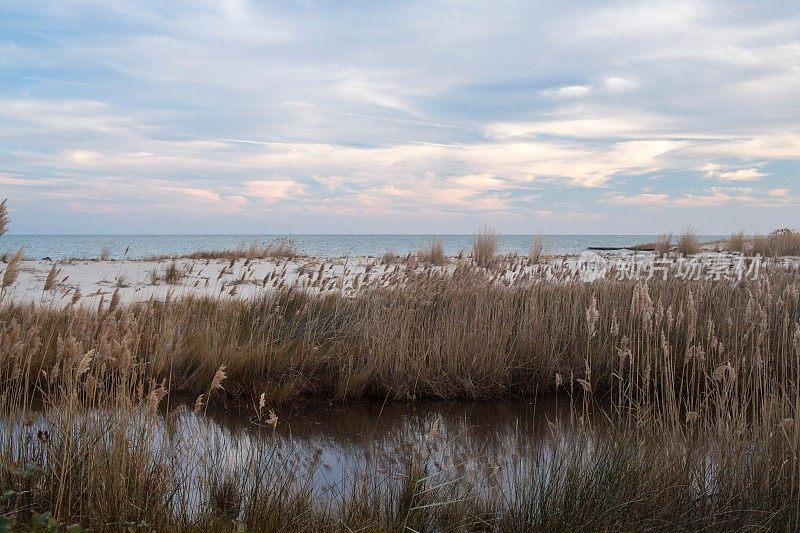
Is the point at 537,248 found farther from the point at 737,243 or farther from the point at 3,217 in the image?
the point at 3,217

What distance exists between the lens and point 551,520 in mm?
3008

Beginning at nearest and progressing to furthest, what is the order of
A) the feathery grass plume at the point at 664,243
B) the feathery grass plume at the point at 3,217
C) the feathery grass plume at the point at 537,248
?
1. the feathery grass plume at the point at 3,217
2. the feathery grass plume at the point at 537,248
3. the feathery grass plume at the point at 664,243

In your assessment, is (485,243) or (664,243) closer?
(485,243)

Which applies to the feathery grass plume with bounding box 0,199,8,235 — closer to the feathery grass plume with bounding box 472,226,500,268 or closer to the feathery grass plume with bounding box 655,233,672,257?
the feathery grass plume with bounding box 472,226,500,268

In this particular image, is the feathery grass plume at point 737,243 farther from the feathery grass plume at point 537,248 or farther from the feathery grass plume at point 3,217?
the feathery grass plume at point 3,217

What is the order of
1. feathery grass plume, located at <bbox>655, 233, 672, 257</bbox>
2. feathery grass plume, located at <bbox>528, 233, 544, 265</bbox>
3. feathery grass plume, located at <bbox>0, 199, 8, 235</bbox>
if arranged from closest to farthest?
feathery grass plume, located at <bbox>0, 199, 8, 235</bbox>
feathery grass plume, located at <bbox>528, 233, 544, 265</bbox>
feathery grass plume, located at <bbox>655, 233, 672, 257</bbox>

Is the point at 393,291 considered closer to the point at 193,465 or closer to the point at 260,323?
the point at 260,323

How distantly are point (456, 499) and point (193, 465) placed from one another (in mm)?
1493

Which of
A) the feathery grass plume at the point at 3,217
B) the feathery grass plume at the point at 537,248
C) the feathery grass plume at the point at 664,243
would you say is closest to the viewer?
the feathery grass plume at the point at 3,217

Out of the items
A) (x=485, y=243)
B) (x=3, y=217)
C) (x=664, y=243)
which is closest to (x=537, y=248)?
(x=485, y=243)

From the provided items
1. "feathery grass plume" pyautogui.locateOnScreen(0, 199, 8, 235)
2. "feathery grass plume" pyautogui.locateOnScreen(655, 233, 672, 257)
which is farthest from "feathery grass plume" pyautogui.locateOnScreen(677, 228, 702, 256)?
"feathery grass plume" pyautogui.locateOnScreen(0, 199, 8, 235)

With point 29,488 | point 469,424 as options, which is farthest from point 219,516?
point 469,424

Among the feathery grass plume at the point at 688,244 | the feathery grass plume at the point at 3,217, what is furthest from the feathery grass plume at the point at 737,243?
the feathery grass plume at the point at 3,217

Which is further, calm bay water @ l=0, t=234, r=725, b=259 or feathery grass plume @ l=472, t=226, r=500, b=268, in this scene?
calm bay water @ l=0, t=234, r=725, b=259
